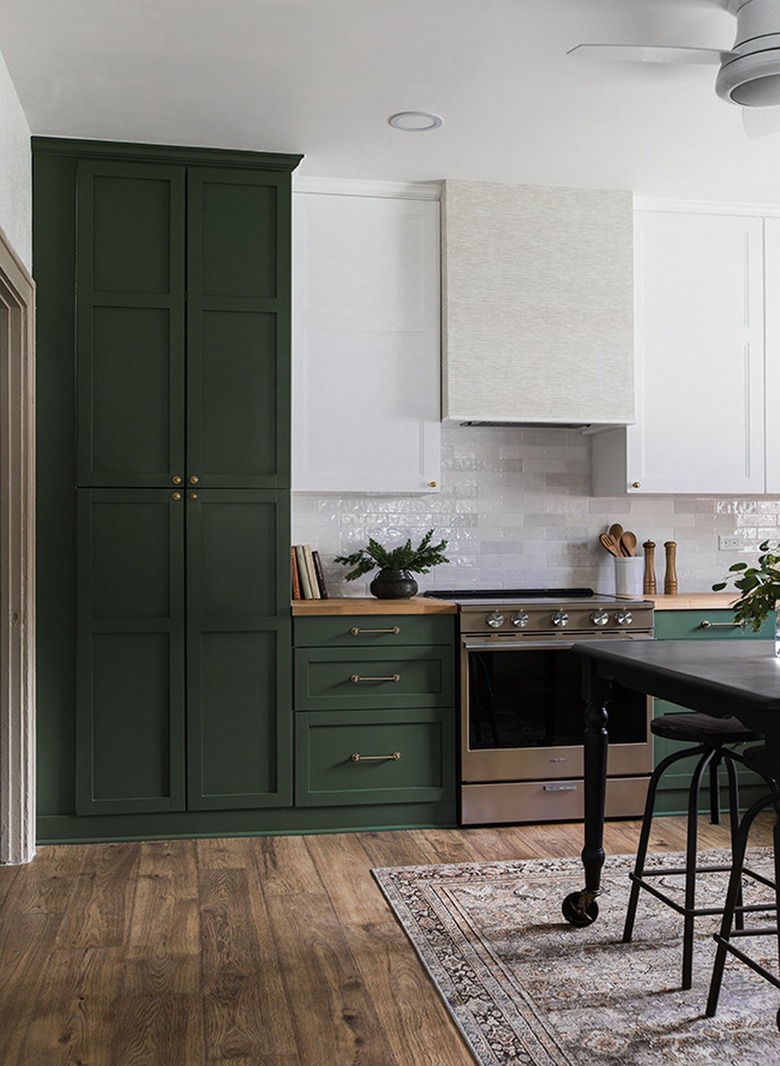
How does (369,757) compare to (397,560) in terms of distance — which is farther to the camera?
(397,560)

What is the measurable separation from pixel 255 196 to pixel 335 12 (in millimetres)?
1255

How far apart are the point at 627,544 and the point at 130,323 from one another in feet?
8.27

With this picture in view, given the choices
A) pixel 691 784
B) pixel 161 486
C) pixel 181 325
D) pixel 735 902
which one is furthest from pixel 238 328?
pixel 735 902

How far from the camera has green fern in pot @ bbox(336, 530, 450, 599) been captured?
4445 millimetres

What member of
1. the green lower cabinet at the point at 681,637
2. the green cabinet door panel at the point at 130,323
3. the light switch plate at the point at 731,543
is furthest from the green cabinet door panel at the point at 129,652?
the light switch plate at the point at 731,543

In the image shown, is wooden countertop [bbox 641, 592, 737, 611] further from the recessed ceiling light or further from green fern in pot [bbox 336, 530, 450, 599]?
the recessed ceiling light

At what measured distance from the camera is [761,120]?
116 inches

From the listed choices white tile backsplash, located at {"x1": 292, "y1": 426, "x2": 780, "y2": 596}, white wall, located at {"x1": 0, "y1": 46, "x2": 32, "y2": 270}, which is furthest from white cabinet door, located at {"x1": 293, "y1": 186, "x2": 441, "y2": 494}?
white wall, located at {"x1": 0, "y1": 46, "x2": 32, "y2": 270}

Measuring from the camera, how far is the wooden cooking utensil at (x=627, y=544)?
4945mm

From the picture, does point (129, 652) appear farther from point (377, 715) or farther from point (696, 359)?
point (696, 359)

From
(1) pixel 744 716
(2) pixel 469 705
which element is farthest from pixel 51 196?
(1) pixel 744 716

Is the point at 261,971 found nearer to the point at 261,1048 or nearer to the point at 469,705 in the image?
the point at 261,1048

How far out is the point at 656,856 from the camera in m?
3.82

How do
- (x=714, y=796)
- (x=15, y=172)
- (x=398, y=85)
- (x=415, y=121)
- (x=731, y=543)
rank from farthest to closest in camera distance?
(x=731, y=543), (x=714, y=796), (x=415, y=121), (x=15, y=172), (x=398, y=85)
